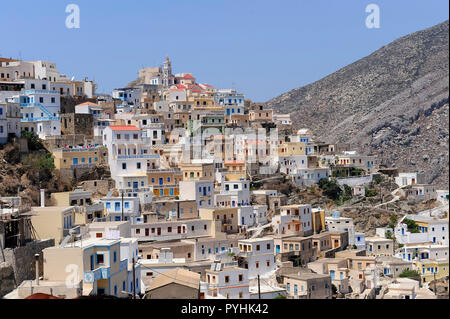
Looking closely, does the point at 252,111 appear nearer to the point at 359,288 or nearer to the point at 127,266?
the point at 359,288

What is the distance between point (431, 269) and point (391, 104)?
32469 mm

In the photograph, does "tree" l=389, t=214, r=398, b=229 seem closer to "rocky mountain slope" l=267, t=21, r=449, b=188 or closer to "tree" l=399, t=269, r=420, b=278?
"rocky mountain slope" l=267, t=21, r=449, b=188

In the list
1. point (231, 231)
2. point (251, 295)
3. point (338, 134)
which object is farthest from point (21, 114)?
point (338, 134)

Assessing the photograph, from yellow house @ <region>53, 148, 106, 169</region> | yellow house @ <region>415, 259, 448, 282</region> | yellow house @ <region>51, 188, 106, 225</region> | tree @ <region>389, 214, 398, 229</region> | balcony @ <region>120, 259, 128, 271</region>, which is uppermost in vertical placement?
yellow house @ <region>53, 148, 106, 169</region>

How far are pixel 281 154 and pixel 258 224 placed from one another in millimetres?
5861

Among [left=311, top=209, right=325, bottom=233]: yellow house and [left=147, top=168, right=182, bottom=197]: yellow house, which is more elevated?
[left=147, top=168, right=182, bottom=197]: yellow house

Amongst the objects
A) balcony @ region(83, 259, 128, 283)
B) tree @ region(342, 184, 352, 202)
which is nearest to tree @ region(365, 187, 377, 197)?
tree @ region(342, 184, 352, 202)

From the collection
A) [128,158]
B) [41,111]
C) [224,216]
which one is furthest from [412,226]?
[41,111]

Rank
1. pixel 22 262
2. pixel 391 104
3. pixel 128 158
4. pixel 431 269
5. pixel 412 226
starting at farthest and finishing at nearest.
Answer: pixel 391 104 < pixel 412 226 < pixel 128 158 < pixel 431 269 < pixel 22 262

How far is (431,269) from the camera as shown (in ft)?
67.7

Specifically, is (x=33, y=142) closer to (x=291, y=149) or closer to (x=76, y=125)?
(x=76, y=125)

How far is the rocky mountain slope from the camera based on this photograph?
41125 mm

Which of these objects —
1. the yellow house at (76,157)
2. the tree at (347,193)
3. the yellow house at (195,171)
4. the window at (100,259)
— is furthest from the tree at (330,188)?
the window at (100,259)

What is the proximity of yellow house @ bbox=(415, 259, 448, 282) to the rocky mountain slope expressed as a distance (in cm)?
944
